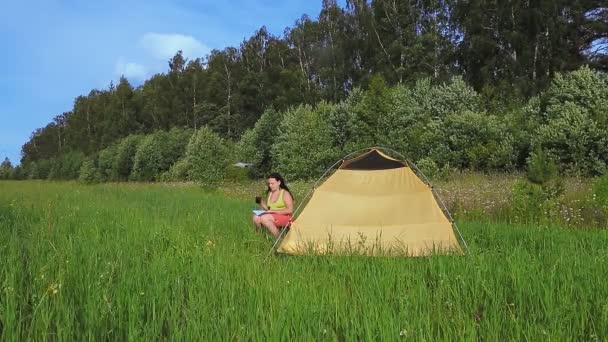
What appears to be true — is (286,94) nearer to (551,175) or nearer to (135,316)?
(551,175)

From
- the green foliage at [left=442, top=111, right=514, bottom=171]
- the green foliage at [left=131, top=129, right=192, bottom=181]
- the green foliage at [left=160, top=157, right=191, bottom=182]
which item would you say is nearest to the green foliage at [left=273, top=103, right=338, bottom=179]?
the green foliage at [left=442, top=111, right=514, bottom=171]

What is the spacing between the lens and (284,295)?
338 centimetres

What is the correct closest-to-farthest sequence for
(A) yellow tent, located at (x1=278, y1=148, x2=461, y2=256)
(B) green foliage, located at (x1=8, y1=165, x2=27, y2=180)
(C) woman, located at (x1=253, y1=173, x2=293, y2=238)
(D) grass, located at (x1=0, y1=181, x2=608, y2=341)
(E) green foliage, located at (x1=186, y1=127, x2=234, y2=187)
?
(D) grass, located at (x1=0, y1=181, x2=608, y2=341), (A) yellow tent, located at (x1=278, y1=148, x2=461, y2=256), (C) woman, located at (x1=253, y1=173, x2=293, y2=238), (E) green foliage, located at (x1=186, y1=127, x2=234, y2=187), (B) green foliage, located at (x1=8, y1=165, x2=27, y2=180)

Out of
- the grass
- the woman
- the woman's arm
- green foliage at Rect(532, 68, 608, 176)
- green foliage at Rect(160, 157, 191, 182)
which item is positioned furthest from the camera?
green foliage at Rect(160, 157, 191, 182)

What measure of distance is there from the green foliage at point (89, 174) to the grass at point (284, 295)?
169ft

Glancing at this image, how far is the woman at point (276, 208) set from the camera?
707 cm

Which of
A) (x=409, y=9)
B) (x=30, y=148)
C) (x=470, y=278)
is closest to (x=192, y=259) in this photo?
(x=470, y=278)

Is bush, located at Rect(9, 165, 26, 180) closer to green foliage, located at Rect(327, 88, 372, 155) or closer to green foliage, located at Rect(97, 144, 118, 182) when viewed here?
green foliage, located at Rect(97, 144, 118, 182)

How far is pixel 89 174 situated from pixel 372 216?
5359 cm

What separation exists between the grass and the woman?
1661 mm

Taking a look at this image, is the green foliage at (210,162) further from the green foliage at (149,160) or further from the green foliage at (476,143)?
the green foliage at (149,160)

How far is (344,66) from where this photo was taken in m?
40.1

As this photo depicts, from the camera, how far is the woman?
23.2ft

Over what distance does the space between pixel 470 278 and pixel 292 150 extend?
23.3 metres
